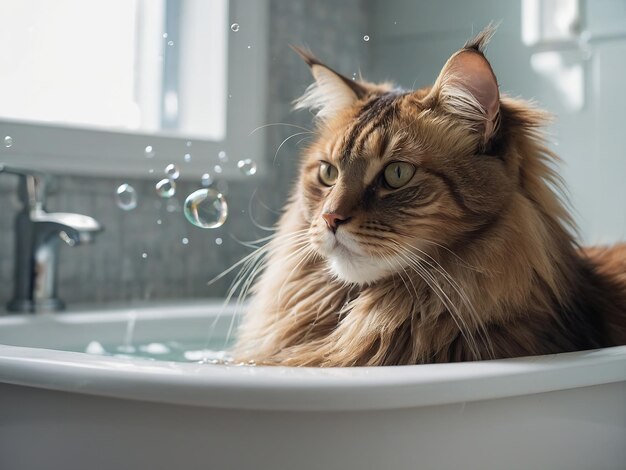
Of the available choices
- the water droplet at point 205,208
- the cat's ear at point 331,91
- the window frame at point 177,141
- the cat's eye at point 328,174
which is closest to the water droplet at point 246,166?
the window frame at point 177,141

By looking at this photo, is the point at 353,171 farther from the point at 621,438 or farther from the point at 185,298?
the point at 185,298

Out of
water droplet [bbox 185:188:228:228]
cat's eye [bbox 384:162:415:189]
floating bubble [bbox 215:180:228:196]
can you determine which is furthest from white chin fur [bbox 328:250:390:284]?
floating bubble [bbox 215:180:228:196]

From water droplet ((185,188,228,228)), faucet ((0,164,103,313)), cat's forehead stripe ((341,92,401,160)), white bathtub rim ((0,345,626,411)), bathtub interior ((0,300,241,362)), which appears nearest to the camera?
white bathtub rim ((0,345,626,411))

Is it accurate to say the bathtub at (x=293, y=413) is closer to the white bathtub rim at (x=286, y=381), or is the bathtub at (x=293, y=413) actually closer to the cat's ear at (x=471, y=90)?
the white bathtub rim at (x=286, y=381)

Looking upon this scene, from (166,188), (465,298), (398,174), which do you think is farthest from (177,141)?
(465,298)

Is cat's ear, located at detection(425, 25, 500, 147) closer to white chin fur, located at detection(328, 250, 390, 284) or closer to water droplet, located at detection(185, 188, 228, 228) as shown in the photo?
white chin fur, located at detection(328, 250, 390, 284)

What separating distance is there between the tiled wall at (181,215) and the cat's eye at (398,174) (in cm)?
77

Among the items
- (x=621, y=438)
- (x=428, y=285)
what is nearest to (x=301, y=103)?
(x=428, y=285)

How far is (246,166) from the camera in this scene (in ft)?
6.72

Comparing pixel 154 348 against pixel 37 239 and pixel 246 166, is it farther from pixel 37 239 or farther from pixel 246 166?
pixel 246 166

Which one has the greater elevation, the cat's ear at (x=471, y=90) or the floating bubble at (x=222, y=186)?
the cat's ear at (x=471, y=90)

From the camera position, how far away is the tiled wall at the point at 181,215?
6.52ft

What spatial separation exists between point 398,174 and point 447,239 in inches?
4.5

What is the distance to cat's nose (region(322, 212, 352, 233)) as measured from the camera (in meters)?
1.02
